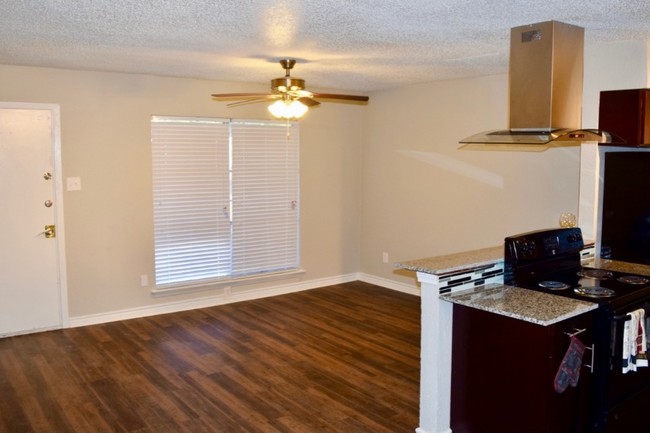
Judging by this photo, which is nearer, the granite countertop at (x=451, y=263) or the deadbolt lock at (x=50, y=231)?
the granite countertop at (x=451, y=263)

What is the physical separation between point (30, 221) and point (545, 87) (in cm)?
433

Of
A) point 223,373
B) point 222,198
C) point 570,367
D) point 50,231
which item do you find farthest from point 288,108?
point 570,367

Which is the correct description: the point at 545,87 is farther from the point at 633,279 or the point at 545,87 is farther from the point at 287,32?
the point at 287,32

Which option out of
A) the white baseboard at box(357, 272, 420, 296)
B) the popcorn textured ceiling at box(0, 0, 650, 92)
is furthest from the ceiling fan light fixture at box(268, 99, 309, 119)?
the white baseboard at box(357, 272, 420, 296)

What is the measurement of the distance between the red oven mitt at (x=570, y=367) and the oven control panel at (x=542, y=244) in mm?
604

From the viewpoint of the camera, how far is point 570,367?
2.71 meters

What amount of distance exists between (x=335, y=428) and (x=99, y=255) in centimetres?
310

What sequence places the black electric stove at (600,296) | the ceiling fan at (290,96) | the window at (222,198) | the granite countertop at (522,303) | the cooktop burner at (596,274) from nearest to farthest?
the granite countertop at (522,303), the black electric stove at (600,296), the cooktop burner at (596,274), the ceiling fan at (290,96), the window at (222,198)

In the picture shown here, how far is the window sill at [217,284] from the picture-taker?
5.73 meters

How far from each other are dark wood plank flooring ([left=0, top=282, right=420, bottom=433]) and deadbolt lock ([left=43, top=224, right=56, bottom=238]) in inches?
34.4

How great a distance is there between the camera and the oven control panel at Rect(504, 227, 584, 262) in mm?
3188

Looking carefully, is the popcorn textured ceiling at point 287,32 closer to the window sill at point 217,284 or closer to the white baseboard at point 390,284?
the window sill at point 217,284

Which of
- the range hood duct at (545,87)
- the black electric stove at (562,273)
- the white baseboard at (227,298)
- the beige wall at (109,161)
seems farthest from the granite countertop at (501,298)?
the beige wall at (109,161)

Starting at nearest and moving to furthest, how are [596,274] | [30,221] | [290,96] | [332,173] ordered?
[596,274] → [290,96] → [30,221] → [332,173]
